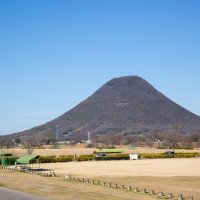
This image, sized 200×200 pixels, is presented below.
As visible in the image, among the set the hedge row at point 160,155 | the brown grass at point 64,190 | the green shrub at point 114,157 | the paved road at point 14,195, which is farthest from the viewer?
the hedge row at point 160,155

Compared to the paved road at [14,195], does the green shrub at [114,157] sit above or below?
above

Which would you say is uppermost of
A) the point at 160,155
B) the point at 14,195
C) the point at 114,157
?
the point at 160,155

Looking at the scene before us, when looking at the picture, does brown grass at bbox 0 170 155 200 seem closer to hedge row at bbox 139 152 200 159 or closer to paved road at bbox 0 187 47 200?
paved road at bbox 0 187 47 200

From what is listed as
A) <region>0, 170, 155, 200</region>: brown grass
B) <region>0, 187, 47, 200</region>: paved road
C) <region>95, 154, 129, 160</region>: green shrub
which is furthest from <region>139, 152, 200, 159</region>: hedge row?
<region>0, 187, 47, 200</region>: paved road

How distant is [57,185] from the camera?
45000 mm

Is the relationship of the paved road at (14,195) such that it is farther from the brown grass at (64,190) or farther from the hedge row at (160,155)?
the hedge row at (160,155)

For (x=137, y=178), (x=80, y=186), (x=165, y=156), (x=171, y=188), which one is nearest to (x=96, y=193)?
(x=80, y=186)

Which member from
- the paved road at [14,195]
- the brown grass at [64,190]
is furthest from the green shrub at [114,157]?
the paved road at [14,195]

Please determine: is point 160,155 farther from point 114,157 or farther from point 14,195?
point 14,195

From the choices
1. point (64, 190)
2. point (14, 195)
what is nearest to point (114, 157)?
point (64, 190)

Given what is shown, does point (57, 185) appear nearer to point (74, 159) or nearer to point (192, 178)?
point (192, 178)

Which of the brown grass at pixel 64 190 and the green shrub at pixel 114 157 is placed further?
the green shrub at pixel 114 157

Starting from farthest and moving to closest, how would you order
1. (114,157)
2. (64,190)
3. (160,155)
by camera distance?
(160,155), (114,157), (64,190)

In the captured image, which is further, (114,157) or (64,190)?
(114,157)
